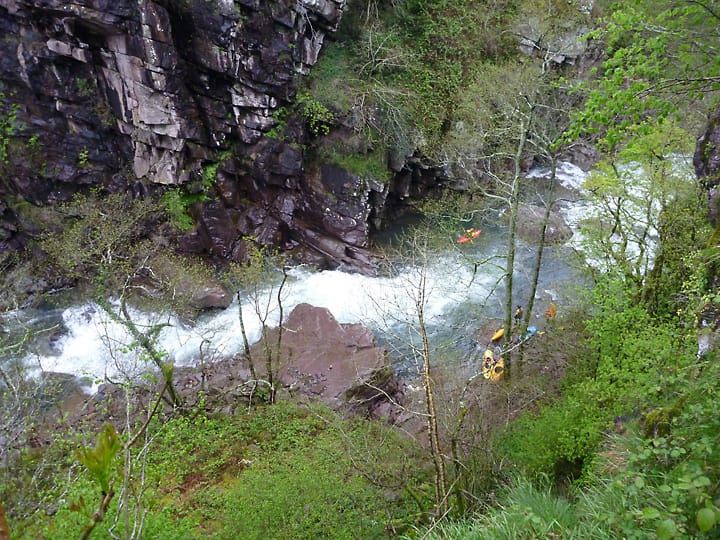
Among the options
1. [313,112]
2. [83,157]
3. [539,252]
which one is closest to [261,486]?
[539,252]

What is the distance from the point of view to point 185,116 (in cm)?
1867

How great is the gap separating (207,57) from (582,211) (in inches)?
662

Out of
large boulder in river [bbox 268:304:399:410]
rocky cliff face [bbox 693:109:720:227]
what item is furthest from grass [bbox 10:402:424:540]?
rocky cliff face [bbox 693:109:720:227]

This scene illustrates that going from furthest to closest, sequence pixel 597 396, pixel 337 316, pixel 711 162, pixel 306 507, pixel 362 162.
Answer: pixel 362 162
pixel 337 316
pixel 711 162
pixel 597 396
pixel 306 507

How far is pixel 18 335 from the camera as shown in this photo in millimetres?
16859

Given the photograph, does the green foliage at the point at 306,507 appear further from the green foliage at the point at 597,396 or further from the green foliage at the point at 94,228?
the green foliage at the point at 94,228

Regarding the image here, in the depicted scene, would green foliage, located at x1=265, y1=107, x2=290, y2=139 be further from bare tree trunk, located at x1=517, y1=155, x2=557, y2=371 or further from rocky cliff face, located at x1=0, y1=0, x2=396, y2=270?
bare tree trunk, located at x1=517, y1=155, x2=557, y2=371

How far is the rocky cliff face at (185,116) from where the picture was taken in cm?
1720

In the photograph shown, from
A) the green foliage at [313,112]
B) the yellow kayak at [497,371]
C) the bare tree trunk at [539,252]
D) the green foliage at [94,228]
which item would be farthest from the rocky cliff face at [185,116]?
the bare tree trunk at [539,252]

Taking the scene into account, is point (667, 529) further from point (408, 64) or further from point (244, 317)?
point (408, 64)

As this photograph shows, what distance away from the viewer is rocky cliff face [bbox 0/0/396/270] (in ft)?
56.4

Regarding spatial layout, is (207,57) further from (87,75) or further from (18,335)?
(18,335)

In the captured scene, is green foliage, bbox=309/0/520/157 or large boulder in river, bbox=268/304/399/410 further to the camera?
green foliage, bbox=309/0/520/157

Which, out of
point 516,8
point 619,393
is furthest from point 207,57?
point 619,393
